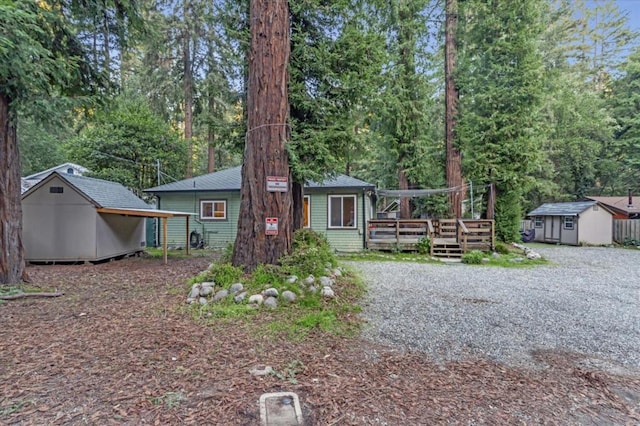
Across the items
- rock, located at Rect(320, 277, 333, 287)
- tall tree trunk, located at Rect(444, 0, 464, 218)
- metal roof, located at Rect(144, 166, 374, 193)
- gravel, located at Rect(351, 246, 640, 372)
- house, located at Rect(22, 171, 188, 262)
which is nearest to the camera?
gravel, located at Rect(351, 246, 640, 372)

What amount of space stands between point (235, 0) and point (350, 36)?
7.26 feet

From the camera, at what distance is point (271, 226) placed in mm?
5062

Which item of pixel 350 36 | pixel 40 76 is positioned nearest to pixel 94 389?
pixel 40 76

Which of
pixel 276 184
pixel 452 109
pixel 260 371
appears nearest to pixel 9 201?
pixel 276 184

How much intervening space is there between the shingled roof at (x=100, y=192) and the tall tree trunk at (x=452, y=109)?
1181 centimetres

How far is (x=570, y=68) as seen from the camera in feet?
67.3

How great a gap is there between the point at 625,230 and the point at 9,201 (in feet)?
70.2

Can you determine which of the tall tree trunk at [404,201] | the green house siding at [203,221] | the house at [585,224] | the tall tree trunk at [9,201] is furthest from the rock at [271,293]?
the house at [585,224]

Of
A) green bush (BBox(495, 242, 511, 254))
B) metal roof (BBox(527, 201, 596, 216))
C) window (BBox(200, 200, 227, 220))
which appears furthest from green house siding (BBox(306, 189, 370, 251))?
metal roof (BBox(527, 201, 596, 216))

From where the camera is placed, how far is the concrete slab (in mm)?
2059

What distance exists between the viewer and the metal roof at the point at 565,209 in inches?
577

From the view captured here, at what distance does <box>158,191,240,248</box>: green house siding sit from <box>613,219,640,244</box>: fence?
17.1 meters

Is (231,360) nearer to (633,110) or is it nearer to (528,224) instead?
(528,224)

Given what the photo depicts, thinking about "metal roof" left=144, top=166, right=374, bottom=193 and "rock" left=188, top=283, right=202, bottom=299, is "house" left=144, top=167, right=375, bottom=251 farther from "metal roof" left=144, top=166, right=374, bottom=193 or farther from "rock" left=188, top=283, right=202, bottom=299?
"rock" left=188, top=283, right=202, bottom=299
